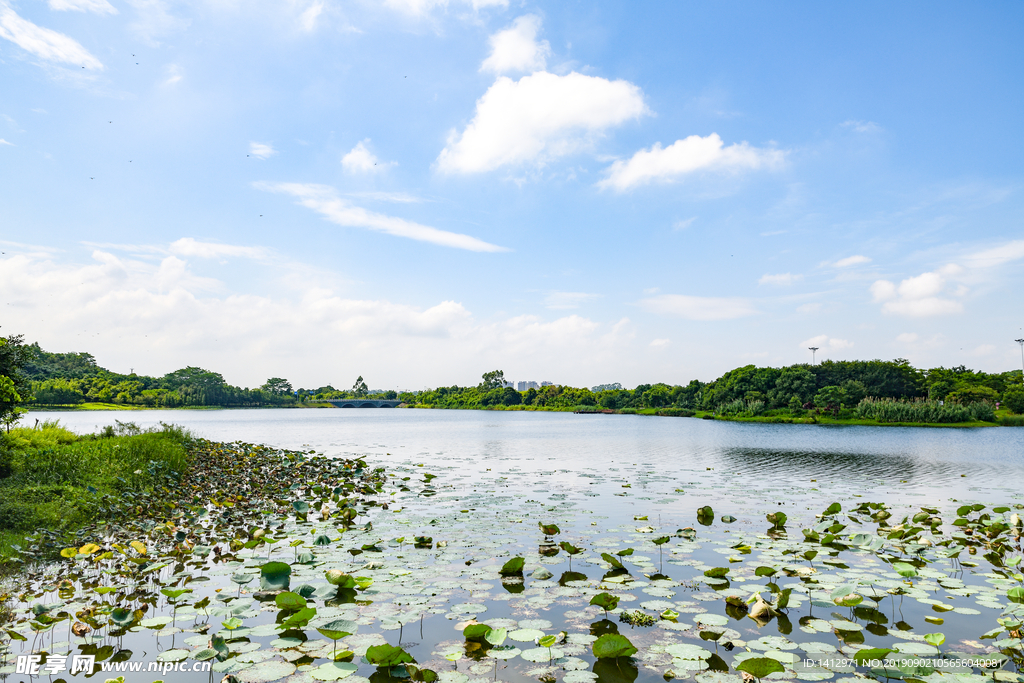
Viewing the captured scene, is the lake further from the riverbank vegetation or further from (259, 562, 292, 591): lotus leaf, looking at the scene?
the riverbank vegetation

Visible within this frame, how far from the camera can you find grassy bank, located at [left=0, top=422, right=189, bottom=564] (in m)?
8.11

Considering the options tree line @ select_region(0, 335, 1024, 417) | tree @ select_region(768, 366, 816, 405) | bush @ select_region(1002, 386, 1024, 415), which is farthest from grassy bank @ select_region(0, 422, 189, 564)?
bush @ select_region(1002, 386, 1024, 415)

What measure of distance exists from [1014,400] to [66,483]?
74.2 m

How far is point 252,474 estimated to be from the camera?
48.7 ft

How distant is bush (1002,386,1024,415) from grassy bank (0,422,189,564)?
71403 mm

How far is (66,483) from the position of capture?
33.9 feet

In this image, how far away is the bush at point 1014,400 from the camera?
179ft

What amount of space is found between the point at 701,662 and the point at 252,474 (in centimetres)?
1358

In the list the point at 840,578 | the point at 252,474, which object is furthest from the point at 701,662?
the point at 252,474

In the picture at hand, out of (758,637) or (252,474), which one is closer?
(758,637)

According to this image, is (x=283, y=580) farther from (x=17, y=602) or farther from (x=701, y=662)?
(x=701, y=662)

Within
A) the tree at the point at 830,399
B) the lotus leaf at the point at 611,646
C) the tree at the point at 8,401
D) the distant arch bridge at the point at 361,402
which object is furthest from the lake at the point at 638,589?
the distant arch bridge at the point at 361,402

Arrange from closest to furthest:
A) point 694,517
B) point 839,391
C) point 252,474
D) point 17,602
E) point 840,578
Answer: point 17,602 < point 840,578 < point 694,517 < point 252,474 < point 839,391

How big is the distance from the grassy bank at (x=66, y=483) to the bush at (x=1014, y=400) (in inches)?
2811
